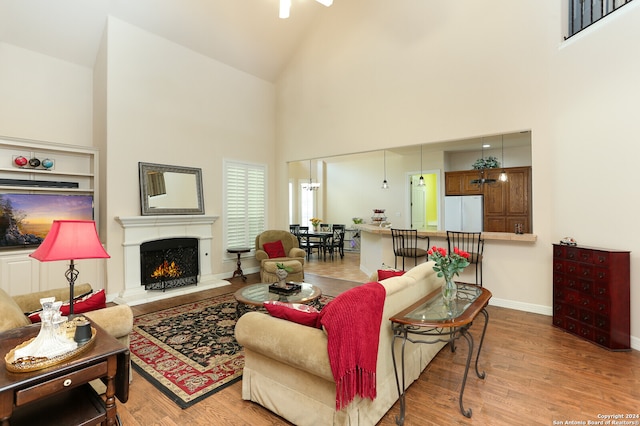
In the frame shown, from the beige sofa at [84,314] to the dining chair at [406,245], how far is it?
4.13m

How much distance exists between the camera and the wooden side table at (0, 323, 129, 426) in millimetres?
1452

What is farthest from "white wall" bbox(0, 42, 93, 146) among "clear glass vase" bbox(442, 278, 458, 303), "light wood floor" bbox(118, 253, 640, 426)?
"clear glass vase" bbox(442, 278, 458, 303)

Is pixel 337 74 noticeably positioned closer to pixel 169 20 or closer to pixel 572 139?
pixel 169 20

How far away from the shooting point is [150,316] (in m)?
4.25

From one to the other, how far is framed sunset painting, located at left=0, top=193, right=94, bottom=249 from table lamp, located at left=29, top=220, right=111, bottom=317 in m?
3.22

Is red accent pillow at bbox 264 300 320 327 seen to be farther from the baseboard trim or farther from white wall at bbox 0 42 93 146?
white wall at bbox 0 42 93 146

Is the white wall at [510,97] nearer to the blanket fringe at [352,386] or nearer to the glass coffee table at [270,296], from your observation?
the glass coffee table at [270,296]

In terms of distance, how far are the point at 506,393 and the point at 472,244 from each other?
273 cm

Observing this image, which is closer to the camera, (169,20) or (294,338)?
(294,338)

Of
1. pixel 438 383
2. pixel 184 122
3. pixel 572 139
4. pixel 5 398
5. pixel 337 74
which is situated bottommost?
pixel 438 383

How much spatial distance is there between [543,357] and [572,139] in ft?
8.78

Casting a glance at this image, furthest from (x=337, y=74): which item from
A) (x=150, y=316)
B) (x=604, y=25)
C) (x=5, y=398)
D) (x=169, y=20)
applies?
(x=5, y=398)

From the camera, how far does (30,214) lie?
444cm

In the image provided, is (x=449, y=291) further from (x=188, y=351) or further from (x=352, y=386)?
(x=188, y=351)
